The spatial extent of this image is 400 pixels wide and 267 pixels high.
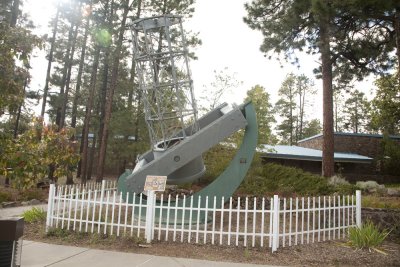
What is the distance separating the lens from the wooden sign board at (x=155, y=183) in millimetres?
7543

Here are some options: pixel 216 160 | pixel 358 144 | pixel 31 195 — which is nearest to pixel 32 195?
pixel 31 195

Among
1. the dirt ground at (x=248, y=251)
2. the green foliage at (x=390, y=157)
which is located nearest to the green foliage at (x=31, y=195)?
the dirt ground at (x=248, y=251)

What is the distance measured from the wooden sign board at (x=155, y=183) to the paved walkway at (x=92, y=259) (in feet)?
5.40

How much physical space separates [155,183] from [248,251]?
2.43 m

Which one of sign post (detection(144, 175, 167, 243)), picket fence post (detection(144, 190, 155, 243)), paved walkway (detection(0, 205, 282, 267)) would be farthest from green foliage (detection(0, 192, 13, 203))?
picket fence post (detection(144, 190, 155, 243))

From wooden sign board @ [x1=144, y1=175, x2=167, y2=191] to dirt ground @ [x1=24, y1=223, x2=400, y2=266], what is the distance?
3.75 ft

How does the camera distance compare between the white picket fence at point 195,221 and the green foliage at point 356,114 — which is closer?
the white picket fence at point 195,221

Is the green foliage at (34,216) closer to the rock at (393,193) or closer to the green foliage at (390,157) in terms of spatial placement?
the rock at (393,193)

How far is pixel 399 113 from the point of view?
Result: 26062 mm

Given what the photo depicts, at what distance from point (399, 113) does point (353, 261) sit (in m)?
23.4

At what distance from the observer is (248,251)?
6.50 meters

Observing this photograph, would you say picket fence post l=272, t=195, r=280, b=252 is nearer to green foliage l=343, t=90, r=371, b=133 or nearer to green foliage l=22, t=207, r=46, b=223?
green foliage l=22, t=207, r=46, b=223

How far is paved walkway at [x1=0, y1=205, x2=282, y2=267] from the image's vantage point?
5.59 meters

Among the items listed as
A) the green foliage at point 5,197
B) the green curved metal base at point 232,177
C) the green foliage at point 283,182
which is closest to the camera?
the green curved metal base at point 232,177
